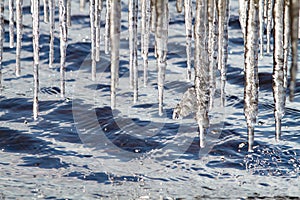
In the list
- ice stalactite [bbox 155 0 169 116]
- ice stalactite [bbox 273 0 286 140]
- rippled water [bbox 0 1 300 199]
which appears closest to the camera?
ice stalactite [bbox 155 0 169 116]

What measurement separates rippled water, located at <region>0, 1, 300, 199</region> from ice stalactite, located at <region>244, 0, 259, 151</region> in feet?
4.90

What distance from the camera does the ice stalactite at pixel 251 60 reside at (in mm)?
3889

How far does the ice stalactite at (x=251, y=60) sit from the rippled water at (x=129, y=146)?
1493 millimetres

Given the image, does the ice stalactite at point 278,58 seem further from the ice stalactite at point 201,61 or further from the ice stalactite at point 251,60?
the ice stalactite at point 201,61

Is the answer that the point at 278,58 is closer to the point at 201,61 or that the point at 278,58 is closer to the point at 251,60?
the point at 251,60

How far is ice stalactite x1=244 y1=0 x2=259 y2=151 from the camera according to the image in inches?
153

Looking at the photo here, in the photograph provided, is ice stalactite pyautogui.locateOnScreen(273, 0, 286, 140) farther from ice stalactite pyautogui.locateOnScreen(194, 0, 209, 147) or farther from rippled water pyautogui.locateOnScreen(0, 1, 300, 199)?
rippled water pyautogui.locateOnScreen(0, 1, 300, 199)

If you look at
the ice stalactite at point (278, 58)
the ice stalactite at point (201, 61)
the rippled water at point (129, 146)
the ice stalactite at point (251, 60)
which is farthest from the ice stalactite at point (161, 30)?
the rippled water at point (129, 146)

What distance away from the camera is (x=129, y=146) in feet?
21.8

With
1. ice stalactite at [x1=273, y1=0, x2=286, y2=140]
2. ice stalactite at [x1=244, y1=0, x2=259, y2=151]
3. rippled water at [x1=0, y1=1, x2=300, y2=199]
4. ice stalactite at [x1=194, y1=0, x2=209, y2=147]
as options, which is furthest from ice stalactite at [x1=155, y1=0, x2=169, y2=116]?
rippled water at [x1=0, y1=1, x2=300, y2=199]

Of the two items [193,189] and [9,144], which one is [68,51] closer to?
[9,144]

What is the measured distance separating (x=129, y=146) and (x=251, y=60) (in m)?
2.85

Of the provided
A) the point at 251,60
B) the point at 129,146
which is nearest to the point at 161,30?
the point at 251,60

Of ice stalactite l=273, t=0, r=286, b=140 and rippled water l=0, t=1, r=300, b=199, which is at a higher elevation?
ice stalactite l=273, t=0, r=286, b=140
